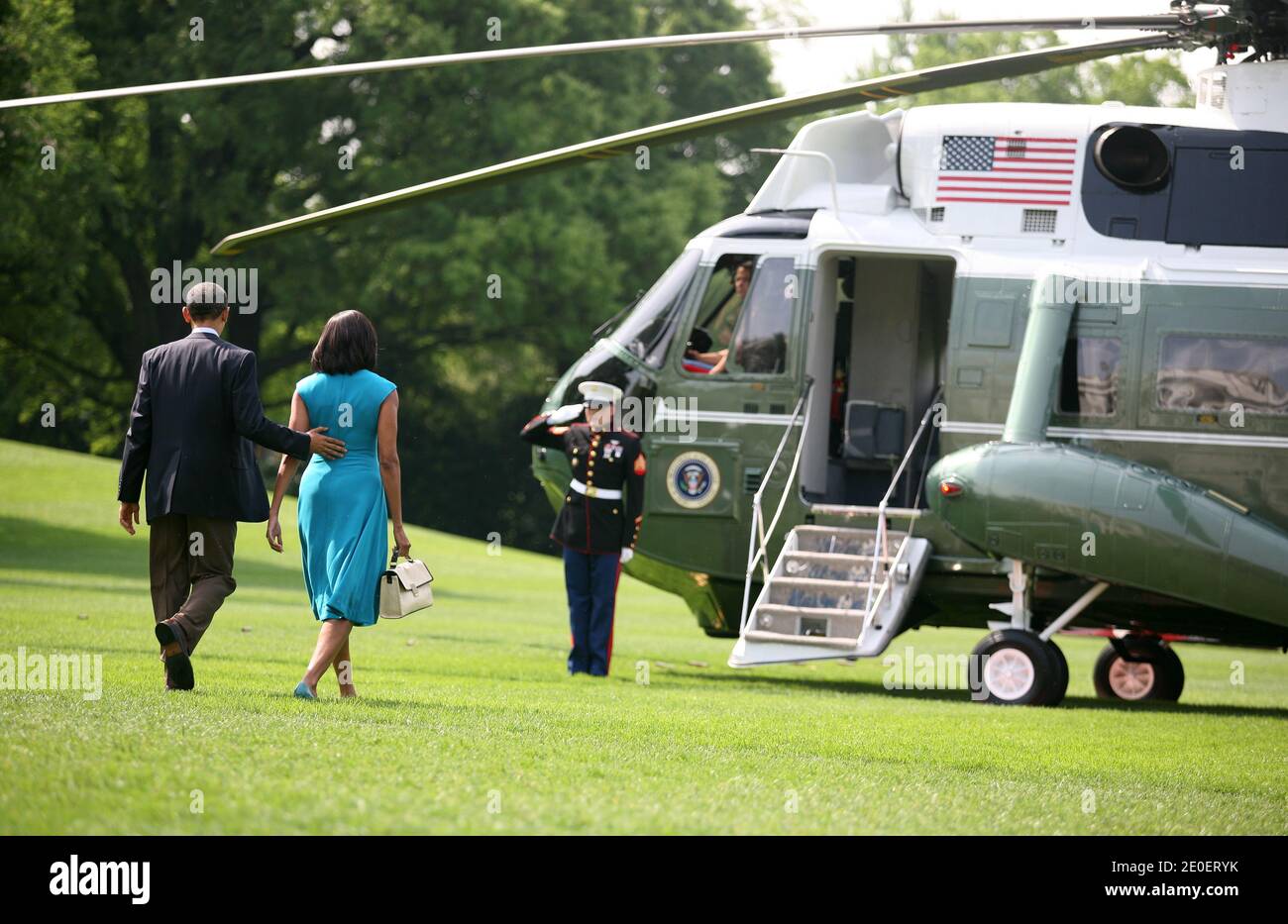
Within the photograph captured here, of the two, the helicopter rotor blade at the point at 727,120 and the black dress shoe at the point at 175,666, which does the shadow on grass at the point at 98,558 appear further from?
the black dress shoe at the point at 175,666

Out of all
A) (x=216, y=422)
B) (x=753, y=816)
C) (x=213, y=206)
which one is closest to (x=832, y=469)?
(x=216, y=422)

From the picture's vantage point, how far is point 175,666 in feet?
28.0

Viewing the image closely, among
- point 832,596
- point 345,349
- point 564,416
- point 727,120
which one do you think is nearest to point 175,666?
point 345,349

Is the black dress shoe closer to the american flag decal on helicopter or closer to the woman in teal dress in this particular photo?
the woman in teal dress

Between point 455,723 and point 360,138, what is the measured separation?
30572 millimetres

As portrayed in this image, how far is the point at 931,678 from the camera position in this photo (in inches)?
592

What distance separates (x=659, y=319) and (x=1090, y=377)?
137 inches

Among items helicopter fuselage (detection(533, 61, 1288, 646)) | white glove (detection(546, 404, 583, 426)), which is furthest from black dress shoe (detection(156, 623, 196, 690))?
helicopter fuselage (detection(533, 61, 1288, 646))

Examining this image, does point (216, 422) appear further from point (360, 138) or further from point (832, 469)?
point (360, 138)

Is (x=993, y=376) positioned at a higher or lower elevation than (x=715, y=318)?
lower

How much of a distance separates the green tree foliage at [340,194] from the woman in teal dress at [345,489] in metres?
23.9

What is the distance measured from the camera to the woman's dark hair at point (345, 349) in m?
8.83

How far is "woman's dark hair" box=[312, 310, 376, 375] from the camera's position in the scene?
29.0 ft

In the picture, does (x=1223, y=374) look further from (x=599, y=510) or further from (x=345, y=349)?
(x=345, y=349)
